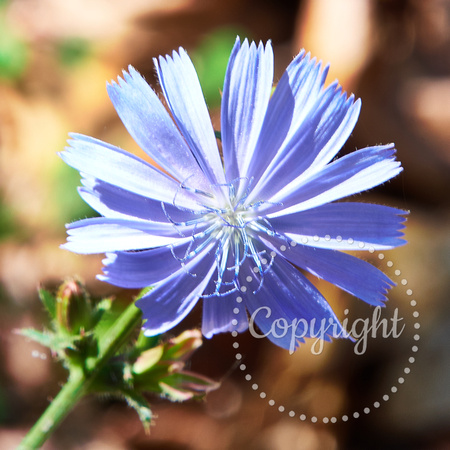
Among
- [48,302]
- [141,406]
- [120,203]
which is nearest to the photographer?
[120,203]

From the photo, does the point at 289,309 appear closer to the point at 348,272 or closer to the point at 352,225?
the point at 348,272

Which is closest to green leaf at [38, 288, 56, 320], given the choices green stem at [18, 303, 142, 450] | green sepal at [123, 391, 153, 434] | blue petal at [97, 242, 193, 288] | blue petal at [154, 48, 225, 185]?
green stem at [18, 303, 142, 450]

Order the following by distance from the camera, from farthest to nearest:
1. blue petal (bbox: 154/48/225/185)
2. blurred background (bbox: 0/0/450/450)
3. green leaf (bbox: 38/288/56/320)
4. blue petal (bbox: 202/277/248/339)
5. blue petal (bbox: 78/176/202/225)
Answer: blurred background (bbox: 0/0/450/450), green leaf (bbox: 38/288/56/320), blue petal (bbox: 202/277/248/339), blue petal (bbox: 78/176/202/225), blue petal (bbox: 154/48/225/185)

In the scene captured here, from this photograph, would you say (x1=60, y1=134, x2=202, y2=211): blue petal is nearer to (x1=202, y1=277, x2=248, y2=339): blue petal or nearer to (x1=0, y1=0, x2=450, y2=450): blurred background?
(x1=202, y1=277, x2=248, y2=339): blue petal

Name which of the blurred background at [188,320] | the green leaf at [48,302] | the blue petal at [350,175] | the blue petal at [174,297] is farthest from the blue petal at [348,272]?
the blurred background at [188,320]

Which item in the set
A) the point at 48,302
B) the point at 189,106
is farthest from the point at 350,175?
the point at 48,302

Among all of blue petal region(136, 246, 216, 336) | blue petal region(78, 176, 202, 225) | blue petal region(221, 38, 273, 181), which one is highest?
blue petal region(221, 38, 273, 181)

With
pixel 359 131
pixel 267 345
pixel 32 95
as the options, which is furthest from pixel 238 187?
pixel 32 95
